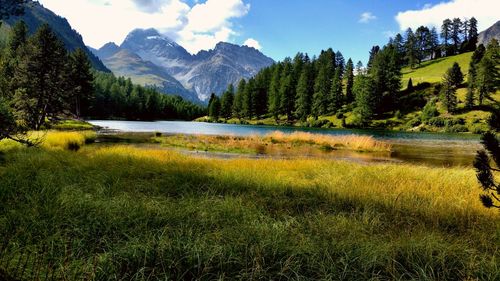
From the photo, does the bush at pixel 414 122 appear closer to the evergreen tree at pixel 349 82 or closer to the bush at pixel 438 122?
the bush at pixel 438 122

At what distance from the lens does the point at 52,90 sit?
4434cm

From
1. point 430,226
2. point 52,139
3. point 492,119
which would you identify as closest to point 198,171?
point 430,226

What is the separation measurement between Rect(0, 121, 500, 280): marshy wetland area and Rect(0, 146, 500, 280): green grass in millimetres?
31

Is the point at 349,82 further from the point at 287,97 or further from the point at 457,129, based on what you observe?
the point at 457,129

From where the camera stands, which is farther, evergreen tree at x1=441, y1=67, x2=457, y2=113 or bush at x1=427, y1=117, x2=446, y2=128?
evergreen tree at x1=441, y1=67, x2=457, y2=113

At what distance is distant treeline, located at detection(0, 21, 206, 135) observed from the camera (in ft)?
141

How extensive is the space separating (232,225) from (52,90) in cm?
4549

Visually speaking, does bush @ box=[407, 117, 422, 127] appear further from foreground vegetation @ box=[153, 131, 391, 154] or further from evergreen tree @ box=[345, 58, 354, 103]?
foreground vegetation @ box=[153, 131, 391, 154]

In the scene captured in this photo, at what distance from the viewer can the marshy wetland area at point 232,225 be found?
508 cm

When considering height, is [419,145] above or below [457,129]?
below

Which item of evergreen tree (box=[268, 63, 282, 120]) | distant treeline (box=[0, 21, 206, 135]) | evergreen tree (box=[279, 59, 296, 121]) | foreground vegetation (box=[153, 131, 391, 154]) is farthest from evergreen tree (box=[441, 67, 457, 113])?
distant treeline (box=[0, 21, 206, 135])

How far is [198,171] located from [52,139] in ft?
58.3

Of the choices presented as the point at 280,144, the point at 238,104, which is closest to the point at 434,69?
the point at 238,104

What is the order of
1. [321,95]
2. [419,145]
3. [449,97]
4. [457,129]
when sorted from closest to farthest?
1. [419,145]
2. [457,129]
3. [449,97]
4. [321,95]
